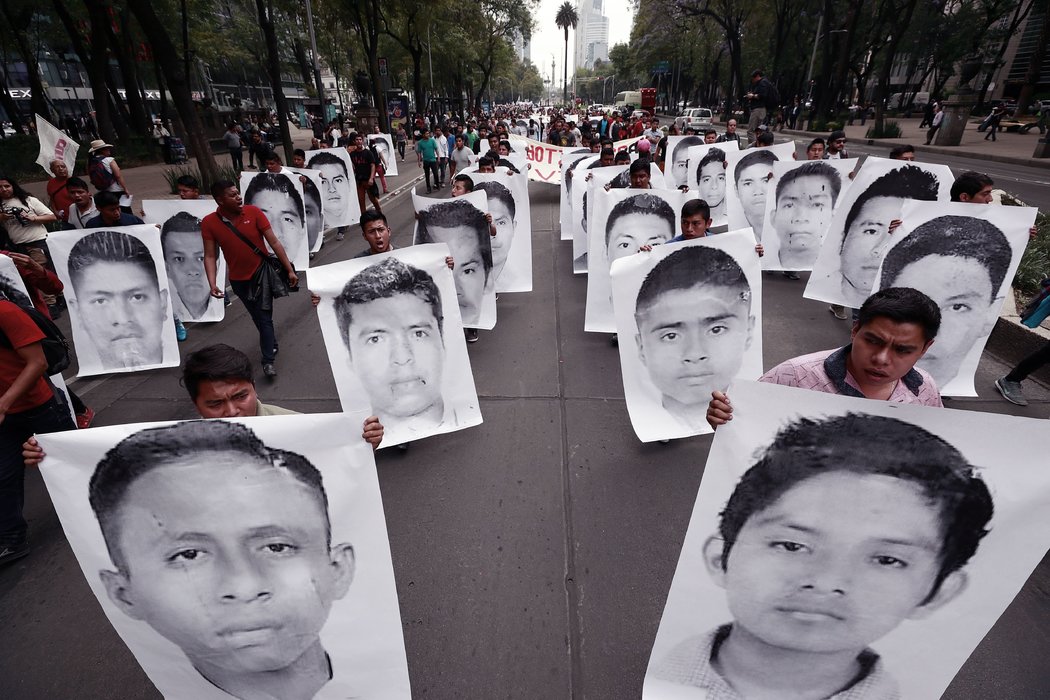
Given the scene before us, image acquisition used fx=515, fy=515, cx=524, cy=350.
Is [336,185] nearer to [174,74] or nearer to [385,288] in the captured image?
[174,74]

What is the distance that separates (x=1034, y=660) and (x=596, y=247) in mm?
4099

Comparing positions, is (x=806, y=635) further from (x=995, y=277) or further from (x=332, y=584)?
(x=995, y=277)

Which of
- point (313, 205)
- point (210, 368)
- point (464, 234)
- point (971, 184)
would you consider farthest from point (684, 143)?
point (210, 368)

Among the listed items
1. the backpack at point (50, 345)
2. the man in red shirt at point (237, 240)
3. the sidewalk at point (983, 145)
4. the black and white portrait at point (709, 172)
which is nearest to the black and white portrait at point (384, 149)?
the black and white portrait at point (709, 172)

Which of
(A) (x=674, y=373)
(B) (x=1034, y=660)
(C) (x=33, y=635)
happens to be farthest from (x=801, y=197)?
(C) (x=33, y=635)

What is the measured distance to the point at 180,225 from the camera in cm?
568

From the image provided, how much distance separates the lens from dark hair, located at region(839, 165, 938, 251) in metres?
4.88

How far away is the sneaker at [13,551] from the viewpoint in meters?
2.84

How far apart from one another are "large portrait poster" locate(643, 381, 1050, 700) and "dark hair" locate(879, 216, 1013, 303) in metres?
2.88

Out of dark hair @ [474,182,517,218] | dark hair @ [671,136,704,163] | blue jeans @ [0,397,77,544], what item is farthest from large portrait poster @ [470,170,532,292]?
dark hair @ [671,136,704,163]

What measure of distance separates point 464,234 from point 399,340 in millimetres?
1975

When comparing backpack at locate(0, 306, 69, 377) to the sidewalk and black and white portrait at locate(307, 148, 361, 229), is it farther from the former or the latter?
the sidewalk

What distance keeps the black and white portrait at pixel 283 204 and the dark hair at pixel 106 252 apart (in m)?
2.56

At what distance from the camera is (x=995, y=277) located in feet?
12.0
